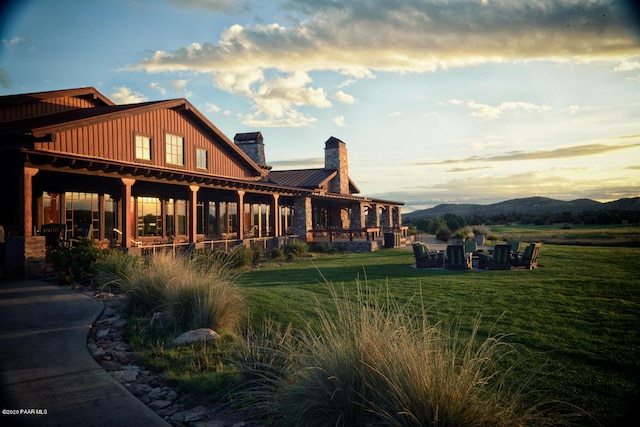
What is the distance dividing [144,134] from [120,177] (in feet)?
10.8

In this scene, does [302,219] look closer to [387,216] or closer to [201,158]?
[201,158]

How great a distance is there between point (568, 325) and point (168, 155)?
15165mm

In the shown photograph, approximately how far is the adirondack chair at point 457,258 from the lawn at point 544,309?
0.64 m

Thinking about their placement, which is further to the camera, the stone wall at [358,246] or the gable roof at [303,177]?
the gable roof at [303,177]

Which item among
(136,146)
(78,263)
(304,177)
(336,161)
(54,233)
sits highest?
(336,161)

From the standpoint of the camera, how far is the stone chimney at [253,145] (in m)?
26.2

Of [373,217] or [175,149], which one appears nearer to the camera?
[175,149]

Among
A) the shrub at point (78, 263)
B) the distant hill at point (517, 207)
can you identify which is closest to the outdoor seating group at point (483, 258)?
the shrub at point (78, 263)

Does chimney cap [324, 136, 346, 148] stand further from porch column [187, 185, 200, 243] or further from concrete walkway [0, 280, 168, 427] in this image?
concrete walkway [0, 280, 168, 427]

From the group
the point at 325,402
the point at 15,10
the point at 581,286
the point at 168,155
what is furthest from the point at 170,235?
the point at 325,402

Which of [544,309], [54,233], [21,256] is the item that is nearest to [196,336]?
[544,309]

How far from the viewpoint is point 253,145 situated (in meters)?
26.4

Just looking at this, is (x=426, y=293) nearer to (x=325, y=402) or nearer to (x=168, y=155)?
(x=325, y=402)

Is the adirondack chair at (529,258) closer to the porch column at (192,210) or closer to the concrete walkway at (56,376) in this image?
the porch column at (192,210)
